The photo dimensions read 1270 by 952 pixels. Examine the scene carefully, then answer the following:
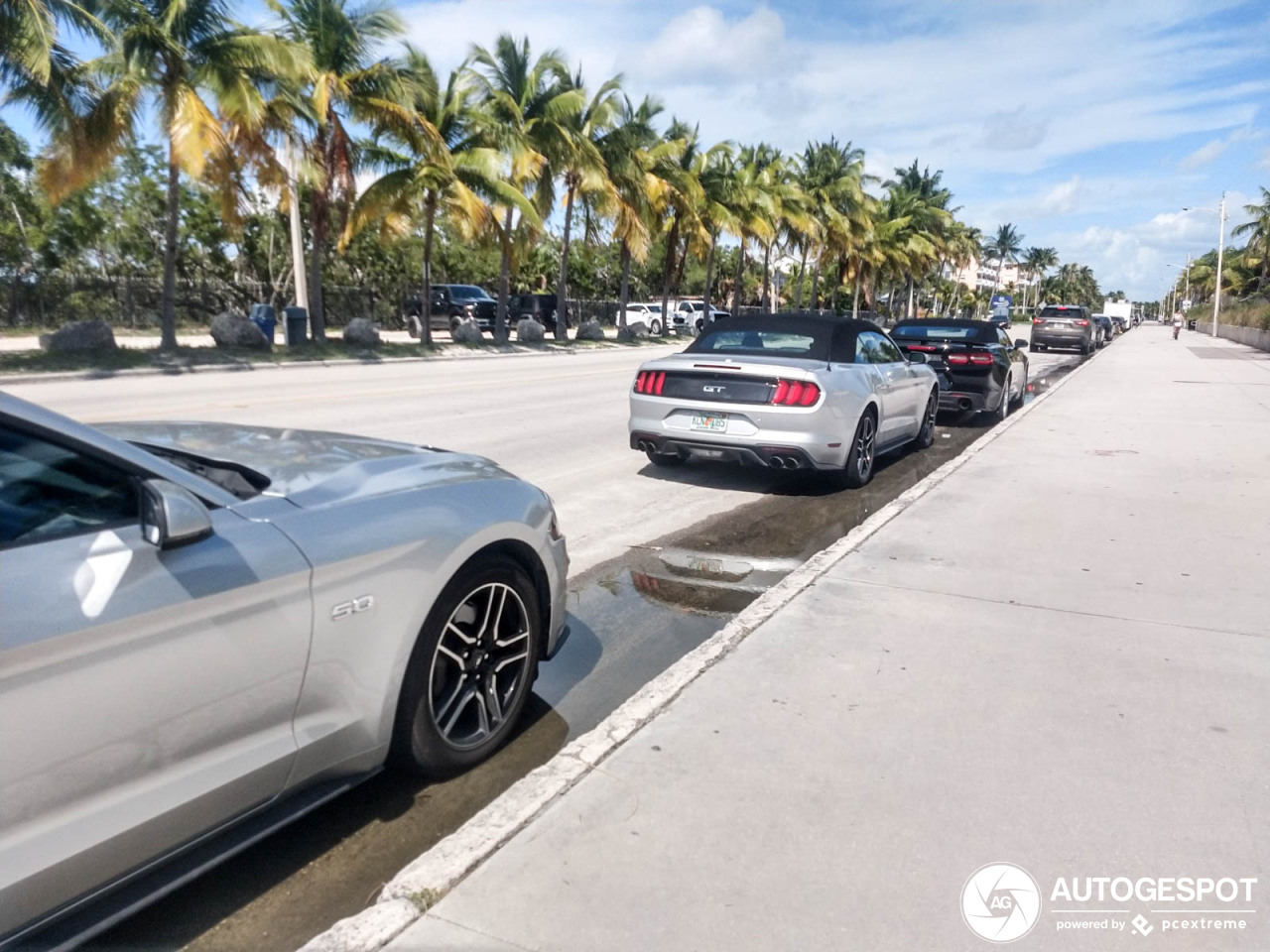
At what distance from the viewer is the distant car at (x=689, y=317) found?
1998 inches

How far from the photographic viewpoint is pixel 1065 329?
38156 millimetres

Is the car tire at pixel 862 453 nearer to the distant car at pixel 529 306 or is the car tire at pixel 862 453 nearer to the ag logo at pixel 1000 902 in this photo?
the ag logo at pixel 1000 902

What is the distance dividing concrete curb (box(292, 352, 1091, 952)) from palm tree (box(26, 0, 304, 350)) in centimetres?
1907

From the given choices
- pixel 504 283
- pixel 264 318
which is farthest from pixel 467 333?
pixel 264 318

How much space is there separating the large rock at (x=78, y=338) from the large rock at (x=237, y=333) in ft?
11.2

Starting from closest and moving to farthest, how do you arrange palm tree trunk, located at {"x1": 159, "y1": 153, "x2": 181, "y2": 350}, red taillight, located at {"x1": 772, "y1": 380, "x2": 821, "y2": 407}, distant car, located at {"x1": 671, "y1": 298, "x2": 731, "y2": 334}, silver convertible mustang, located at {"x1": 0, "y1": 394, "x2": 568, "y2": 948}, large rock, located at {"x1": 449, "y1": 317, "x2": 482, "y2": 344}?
silver convertible mustang, located at {"x1": 0, "y1": 394, "x2": 568, "y2": 948} < red taillight, located at {"x1": 772, "y1": 380, "x2": 821, "y2": 407} < palm tree trunk, located at {"x1": 159, "y1": 153, "x2": 181, "y2": 350} < large rock, located at {"x1": 449, "y1": 317, "x2": 482, "y2": 344} < distant car, located at {"x1": 671, "y1": 298, "x2": 731, "y2": 334}

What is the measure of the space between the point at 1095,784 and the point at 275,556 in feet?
9.09

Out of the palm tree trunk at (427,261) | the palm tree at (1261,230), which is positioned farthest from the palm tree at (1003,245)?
the palm tree trunk at (427,261)

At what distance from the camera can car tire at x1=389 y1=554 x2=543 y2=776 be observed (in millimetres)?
3293

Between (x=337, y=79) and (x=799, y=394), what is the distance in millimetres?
20450

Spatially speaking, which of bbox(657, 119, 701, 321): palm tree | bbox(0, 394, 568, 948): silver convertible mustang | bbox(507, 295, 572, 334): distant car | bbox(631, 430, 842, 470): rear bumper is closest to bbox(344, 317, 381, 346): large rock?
bbox(507, 295, 572, 334): distant car

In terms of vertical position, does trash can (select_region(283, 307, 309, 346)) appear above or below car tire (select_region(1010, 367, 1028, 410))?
above

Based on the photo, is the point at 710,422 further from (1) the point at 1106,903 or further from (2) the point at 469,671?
(1) the point at 1106,903

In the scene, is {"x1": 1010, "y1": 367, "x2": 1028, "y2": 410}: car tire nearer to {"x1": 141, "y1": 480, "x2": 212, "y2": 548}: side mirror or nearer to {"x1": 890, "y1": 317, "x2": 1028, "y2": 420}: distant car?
{"x1": 890, "y1": 317, "x2": 1028, "y2": 420}: distant car
